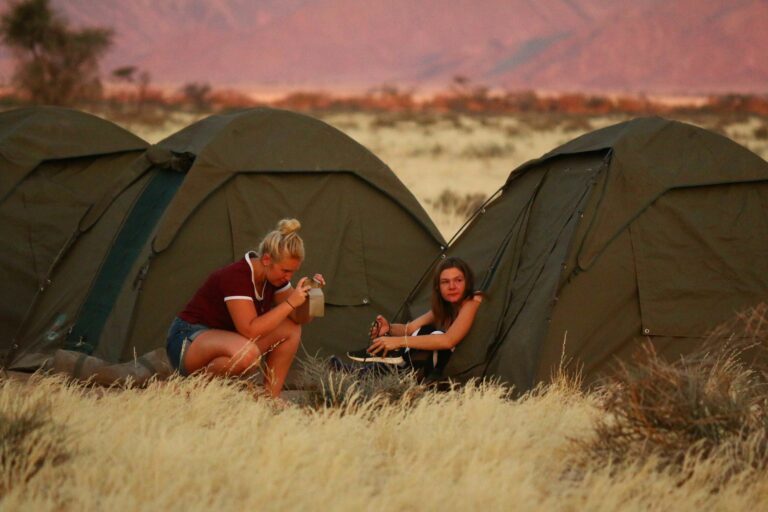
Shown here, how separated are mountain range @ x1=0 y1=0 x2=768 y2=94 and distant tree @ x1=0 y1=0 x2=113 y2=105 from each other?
222ft

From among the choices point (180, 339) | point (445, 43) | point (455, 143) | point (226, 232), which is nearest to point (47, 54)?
point (455, 143)

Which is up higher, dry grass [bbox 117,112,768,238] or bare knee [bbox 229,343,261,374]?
dry grass [bbox 117,112,768,238]

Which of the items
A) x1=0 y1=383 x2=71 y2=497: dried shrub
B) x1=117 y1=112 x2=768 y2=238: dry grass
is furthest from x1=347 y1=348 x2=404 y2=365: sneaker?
x1=117 y1=112 x2=768 y2=238: dry grass

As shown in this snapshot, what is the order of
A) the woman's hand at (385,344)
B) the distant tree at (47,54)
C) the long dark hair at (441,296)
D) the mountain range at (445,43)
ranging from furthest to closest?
the mountain range at (445,43)
the distant tree at (47,54)
the long dark hair at (441,296)
the woman's hand at (385,344)

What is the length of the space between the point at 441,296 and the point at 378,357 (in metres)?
0.59

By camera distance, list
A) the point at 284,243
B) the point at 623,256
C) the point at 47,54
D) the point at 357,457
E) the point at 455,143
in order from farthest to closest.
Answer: the point at 47,54, the point at 455,143, the point at 623,256, the point at 284,243, the point at 357,457

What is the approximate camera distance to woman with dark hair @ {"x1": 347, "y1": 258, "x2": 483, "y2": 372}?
766 centimetres

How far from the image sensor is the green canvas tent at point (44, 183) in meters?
9.45

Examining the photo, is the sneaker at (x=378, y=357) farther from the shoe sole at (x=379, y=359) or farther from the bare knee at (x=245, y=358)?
the bare knee at (x=245, y=358)

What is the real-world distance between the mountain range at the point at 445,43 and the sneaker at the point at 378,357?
328 ft

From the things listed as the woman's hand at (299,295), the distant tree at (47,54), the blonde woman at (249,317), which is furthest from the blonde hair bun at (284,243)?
the distant tree at (47,54)

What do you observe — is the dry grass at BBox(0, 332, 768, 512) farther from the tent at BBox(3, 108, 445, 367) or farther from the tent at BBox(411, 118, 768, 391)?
the tent at BBox(3, 108, 445, 367)

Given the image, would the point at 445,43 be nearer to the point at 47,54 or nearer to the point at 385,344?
the point at 47,54

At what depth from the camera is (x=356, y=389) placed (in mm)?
6938
